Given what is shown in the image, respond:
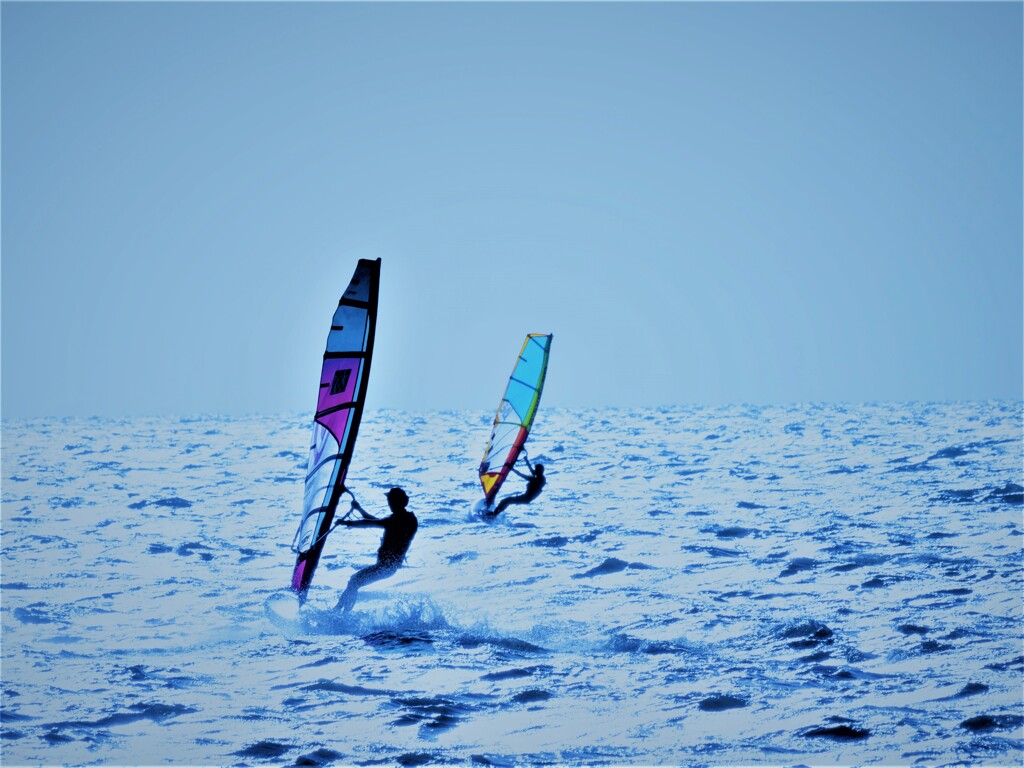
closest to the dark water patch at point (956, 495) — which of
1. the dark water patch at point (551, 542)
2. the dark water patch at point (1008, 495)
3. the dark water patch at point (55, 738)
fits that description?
the dark water patch at point (1008, 495)

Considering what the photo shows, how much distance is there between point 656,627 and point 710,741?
2.13 m

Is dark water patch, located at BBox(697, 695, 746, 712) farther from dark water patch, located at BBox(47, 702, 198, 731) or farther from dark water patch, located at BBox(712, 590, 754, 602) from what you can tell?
dark water patch, located at BBox(47, 702, 198, 731)

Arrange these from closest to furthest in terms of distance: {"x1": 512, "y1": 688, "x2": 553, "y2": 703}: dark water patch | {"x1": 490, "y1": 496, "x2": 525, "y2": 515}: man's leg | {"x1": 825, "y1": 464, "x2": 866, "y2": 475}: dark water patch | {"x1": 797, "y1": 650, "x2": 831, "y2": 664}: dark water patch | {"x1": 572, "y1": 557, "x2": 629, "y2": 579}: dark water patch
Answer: {"x1": 512, "y1": 688, "x2": 553, "y2": 703}: dark water patch < {"x1": 797, "y1": 650, "x2": 831, "y2": 664}: dark water patch < {"x1": 572, "y1": 557, "x2": 629, "y2": 579}: dark water patch < {"x1": 490, "y1": 496, "x2": 525, "y2": 515}: man's leg < {"x1": 825, "y1": 464, "x2": 866, "y2": 475}: dark water patch

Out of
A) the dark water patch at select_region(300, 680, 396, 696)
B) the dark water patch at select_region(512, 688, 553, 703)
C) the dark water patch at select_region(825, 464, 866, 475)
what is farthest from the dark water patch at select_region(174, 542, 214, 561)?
the dark water patch at select_region(825, 464, 866, 475)

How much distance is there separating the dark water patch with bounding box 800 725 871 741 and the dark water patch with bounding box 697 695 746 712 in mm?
477

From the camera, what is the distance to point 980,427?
2672cm

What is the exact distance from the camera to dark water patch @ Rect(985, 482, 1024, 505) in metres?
12.0

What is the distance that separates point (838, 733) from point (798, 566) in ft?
14.0

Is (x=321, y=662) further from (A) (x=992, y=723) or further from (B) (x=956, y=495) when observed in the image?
(B) (x=956, y=495)

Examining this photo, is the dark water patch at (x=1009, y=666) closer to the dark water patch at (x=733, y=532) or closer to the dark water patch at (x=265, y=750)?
the dark water patch at (x=265, y=750)

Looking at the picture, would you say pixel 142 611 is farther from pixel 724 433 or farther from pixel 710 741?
pixel 724 433

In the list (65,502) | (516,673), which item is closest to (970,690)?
(516,673)

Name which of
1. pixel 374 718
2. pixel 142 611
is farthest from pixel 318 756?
pixel 142 611

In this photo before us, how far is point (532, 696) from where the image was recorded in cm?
541
